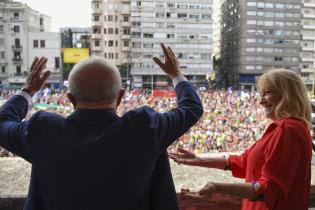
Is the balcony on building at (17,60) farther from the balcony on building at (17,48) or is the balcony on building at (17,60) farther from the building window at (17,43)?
the building window at (17,43)

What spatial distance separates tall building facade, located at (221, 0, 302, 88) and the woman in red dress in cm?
2624

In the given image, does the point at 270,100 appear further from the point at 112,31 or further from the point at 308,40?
the point at 308,40

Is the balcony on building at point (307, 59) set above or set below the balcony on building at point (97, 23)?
below

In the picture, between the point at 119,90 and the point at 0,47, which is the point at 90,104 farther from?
the point at 0,47

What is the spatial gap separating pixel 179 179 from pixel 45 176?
2.28 feet

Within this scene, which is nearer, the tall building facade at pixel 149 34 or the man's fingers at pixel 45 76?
the man's fingers at pixel 45 76

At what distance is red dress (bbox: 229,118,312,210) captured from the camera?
2.66 feet

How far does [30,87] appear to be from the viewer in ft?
2.78

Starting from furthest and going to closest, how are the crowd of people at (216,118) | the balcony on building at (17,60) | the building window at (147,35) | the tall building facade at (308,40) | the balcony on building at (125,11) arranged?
the tall building facade at (308,40) < the balcony on building at (125,11) < the building window at (147,35) < the balcony on building at (17,60) < the crowd of people at (216,118)

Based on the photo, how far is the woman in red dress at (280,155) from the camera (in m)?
A: 0.81

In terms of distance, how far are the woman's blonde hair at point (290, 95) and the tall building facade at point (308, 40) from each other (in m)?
30.4

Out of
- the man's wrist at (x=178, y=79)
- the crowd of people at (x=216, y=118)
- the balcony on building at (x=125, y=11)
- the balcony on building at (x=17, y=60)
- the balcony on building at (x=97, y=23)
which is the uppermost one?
the balcony on building at (x=125, y=11)

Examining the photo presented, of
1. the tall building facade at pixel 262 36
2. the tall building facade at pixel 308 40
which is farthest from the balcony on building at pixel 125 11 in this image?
the tall building facade at pixel 308 40

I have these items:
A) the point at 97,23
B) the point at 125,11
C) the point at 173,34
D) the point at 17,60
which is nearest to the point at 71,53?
the point at 17,60
